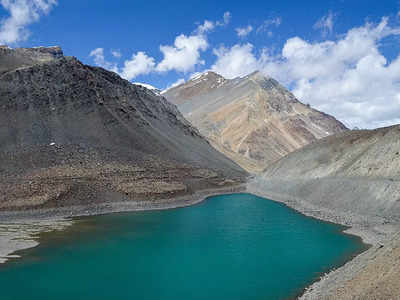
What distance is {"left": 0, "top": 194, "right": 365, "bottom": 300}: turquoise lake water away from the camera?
74.2ft

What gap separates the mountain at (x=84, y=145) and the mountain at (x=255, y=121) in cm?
4064

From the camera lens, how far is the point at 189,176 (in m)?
70.4

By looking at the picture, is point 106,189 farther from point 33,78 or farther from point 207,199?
point 33,78

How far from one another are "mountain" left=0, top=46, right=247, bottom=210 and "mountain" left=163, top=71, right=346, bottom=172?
40.6 meters

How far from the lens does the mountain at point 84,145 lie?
51191mm

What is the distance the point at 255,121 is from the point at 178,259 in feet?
402

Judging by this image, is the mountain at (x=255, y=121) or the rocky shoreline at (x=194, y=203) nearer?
the rocky shoreline at (x=194, y=203)

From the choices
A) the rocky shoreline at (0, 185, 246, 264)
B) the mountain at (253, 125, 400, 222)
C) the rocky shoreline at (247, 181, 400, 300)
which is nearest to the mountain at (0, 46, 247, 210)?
the rocky shoreline at (0, 185, 246, 264)

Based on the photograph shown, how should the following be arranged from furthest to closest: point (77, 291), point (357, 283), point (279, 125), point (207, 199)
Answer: point (279, 125) < point (207, 199) < point (77, 291) < point (357, 283)

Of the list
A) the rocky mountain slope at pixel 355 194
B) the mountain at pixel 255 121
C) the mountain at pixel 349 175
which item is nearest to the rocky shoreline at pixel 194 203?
the rocky mountain slope at pixel 355 194

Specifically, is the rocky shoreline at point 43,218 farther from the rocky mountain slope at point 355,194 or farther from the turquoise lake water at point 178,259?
the rocky mountain slope at point 355,194

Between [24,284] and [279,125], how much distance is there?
138 meters

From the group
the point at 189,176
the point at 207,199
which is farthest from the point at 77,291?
the point at 189,176

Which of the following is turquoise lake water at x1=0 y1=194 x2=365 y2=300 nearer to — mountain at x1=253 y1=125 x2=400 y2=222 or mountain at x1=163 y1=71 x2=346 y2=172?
mountain at x1=253 y1=125 x2=400 y2=222
